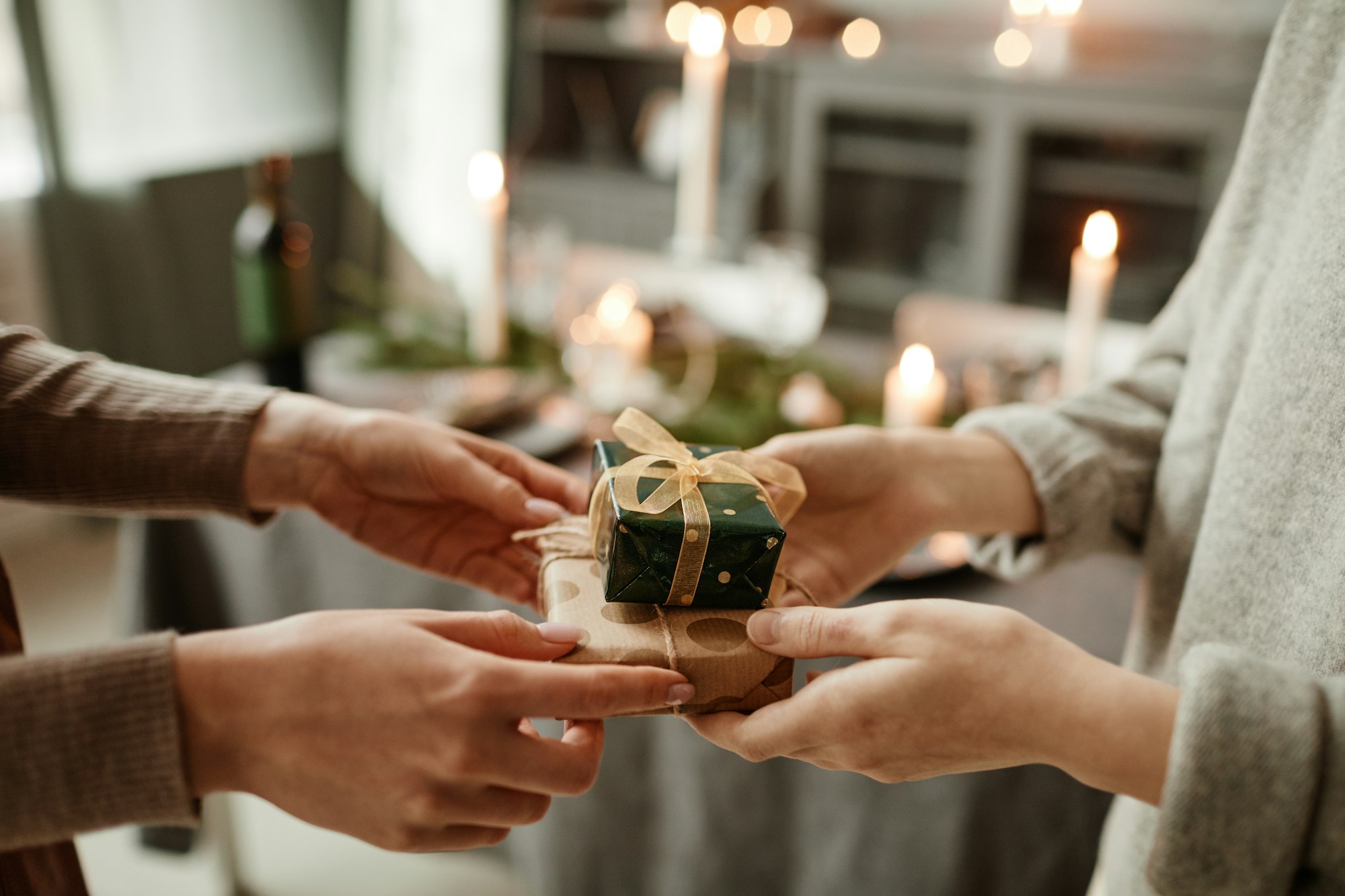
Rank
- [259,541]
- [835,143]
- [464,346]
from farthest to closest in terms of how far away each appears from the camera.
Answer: [835,143] → [464,346] → [259,541]

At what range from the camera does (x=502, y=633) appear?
67cm

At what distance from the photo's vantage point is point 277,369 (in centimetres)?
153

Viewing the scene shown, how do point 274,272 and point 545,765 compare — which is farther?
point 274,272

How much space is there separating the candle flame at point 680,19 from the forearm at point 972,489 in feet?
9.41

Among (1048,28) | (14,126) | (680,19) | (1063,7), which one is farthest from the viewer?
(680,19)

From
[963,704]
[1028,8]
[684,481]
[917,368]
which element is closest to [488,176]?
[917,368]

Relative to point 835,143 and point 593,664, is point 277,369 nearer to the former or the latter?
point 593,664

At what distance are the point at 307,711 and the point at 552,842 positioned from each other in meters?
0.86

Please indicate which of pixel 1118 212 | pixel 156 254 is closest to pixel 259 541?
pixel 156 254

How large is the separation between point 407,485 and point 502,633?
0.31 metres

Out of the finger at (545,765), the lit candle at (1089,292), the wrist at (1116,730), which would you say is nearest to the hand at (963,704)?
the wrist at (1116,730)

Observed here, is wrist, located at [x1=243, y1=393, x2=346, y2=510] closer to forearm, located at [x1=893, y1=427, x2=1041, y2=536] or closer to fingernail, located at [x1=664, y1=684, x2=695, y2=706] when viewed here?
fingernail, located at [x1=664, y1=684, x2=695, y2=706]

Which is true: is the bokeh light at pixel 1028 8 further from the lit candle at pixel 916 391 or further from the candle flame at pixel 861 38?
the lit candle at pixel 916 391

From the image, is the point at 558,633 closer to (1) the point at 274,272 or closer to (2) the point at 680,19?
(1) the point at 274,272
